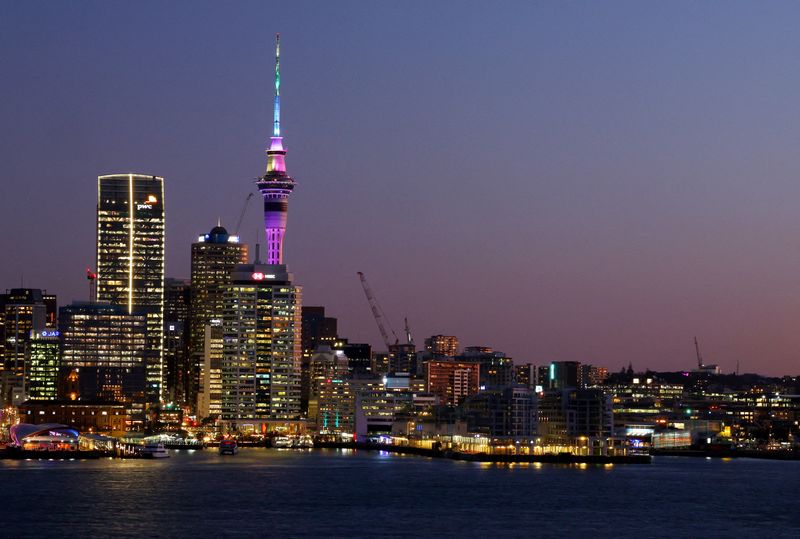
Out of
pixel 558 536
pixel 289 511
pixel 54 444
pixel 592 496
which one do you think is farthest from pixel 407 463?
pixel 558 536

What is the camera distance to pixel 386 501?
114 metres

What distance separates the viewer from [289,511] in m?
105

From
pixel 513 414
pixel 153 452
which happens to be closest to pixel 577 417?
pixel 513 414

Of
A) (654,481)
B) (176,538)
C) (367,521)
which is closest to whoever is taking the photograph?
(176,538)

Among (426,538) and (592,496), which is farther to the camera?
(592,496)

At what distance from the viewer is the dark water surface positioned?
94500 millimetres

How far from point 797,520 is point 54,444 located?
354 ft

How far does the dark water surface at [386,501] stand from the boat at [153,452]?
64.9 ft

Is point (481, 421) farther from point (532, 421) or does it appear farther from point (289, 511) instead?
point (289, 511)

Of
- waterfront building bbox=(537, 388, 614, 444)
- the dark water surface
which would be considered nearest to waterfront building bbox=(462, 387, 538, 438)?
waterfront building bbox=(537, 388, 614, 444)

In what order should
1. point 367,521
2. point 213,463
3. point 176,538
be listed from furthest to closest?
point 213,463
point 367,521
point 176,538

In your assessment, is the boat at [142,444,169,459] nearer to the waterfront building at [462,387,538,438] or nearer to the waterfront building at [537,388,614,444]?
the waterfront building at [462,387,538,438]

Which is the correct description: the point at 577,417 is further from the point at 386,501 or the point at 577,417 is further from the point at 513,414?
the point at 386,501

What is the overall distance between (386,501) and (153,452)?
80374mm
